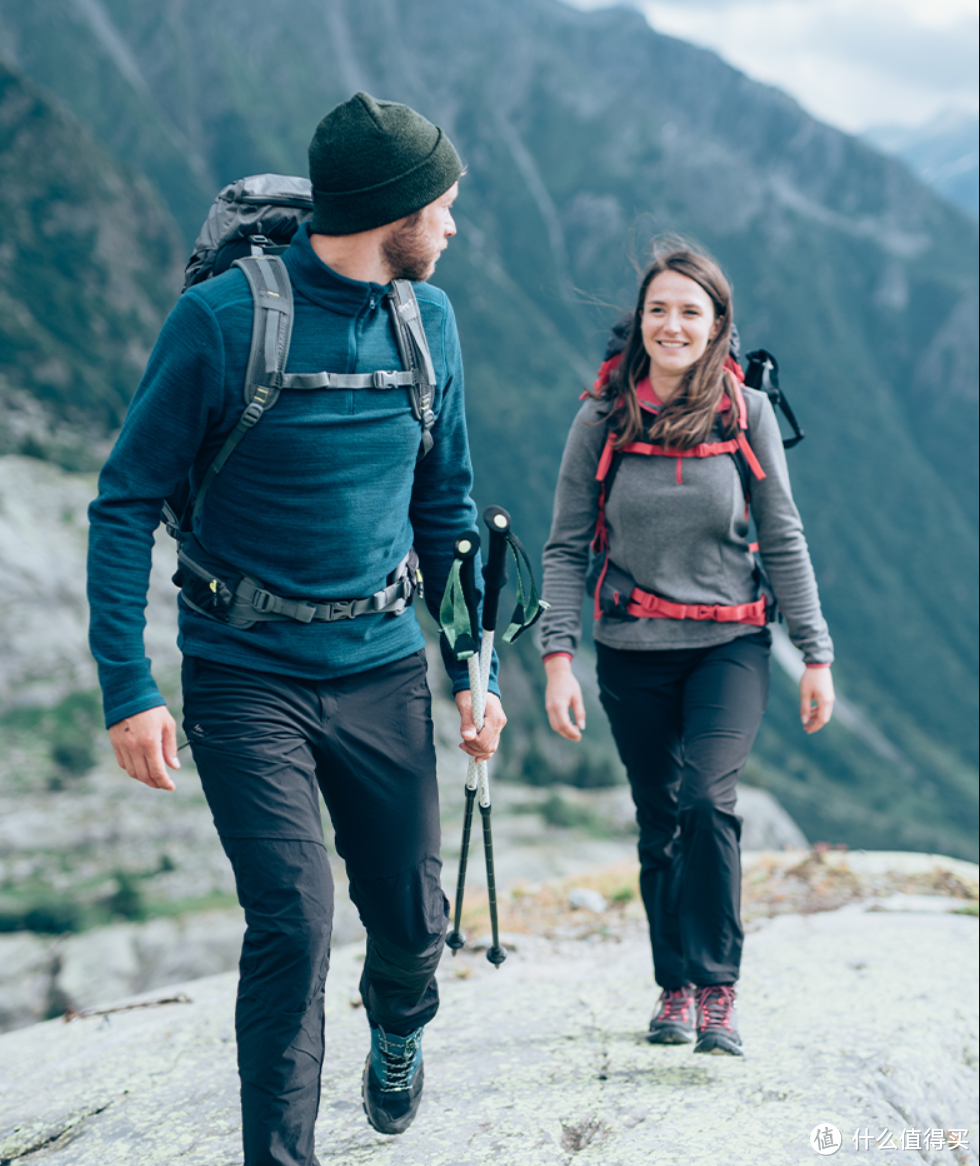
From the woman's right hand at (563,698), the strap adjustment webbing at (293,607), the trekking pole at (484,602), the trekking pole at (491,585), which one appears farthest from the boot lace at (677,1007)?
the strap adjustment webbing at (293,607)

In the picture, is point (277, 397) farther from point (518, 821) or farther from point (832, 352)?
point (832, 352)

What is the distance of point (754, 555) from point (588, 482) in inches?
30.3

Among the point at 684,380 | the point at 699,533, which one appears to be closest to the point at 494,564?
the point at 699,533

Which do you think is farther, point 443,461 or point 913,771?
point 913,771

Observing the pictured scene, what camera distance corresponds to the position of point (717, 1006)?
13.1 ft

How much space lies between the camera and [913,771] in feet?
446

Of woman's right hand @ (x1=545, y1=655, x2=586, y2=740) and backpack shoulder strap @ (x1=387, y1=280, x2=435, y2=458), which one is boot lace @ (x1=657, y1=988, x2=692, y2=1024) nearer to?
woman's right hand @ (x1=545, y1=655, x2=586, y2=740)

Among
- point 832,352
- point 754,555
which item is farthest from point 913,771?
point 754,555

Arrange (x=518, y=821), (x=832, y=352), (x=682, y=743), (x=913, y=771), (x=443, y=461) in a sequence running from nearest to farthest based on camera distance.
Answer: (x=443, y=461) < (x=682, y=743) < (x=518, y=821) < (x=913, y=771) < (x=832, y=352)

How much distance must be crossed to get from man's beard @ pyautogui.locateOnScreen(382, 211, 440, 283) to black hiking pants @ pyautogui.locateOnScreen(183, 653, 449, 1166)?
1246 millimetres

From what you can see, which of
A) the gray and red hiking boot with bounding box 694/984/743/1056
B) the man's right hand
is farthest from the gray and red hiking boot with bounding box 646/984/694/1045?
the man's right hand

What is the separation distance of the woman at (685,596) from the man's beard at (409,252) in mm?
1367

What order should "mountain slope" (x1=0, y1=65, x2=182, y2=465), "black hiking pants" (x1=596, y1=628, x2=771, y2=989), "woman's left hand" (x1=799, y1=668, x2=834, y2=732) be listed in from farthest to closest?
"mountain slope" (x1=0, y1=65, x2=182, y2=465)
"woman's left hand" (x1=799, y1=668, x2=834, y2=732)
"black hiking pants" (x1=596, y1=628, x2=771, y2=989)

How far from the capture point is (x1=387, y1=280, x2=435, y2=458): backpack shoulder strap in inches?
124
